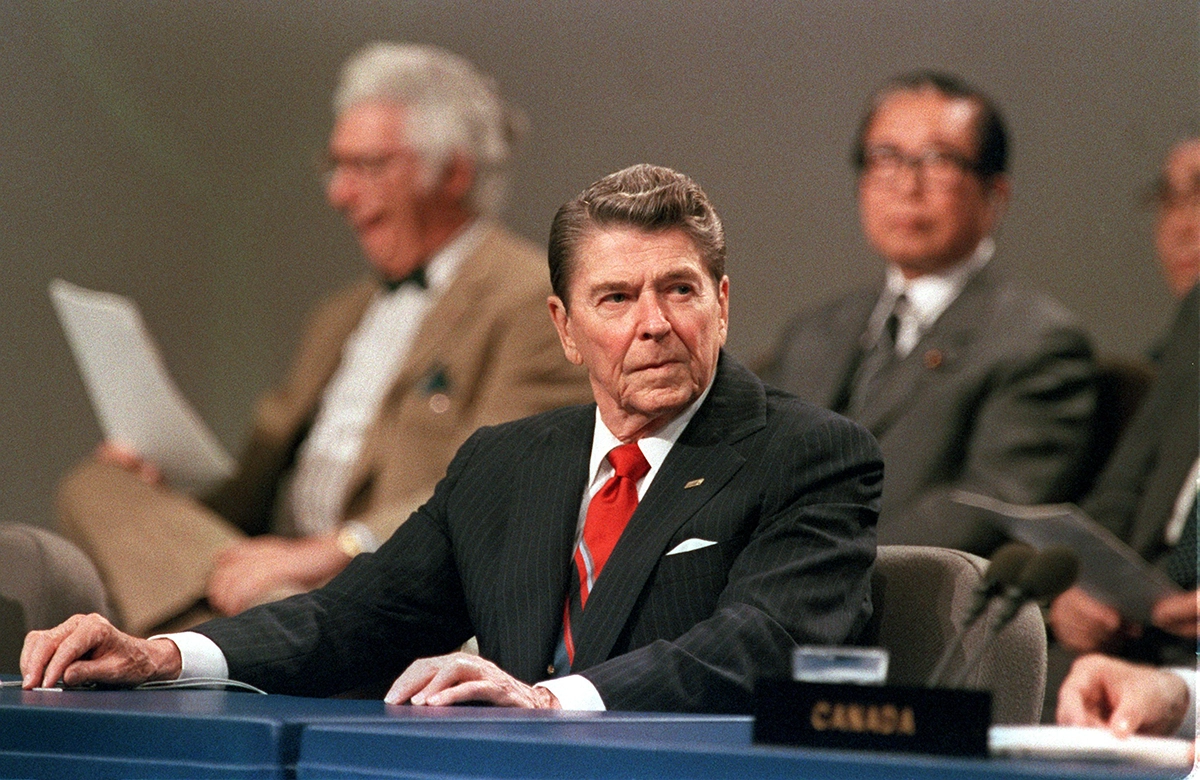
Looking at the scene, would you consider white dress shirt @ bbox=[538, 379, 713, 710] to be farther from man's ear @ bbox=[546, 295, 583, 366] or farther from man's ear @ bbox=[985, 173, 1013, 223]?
man's ear @ bbox=[985, 173, 1013, 223]

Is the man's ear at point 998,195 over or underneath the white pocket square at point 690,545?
over

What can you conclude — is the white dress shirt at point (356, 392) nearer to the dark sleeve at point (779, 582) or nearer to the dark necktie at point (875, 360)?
the dark necktie at point (875, 360)

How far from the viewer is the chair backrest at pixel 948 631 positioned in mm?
1803

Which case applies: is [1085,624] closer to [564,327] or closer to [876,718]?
[564,327]

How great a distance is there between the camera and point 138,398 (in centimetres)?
429

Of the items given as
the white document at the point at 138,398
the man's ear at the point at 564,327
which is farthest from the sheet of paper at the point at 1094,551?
the white document at the point at 138,398

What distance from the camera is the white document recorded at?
425 centimetres

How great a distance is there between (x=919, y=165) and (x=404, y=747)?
2.50m

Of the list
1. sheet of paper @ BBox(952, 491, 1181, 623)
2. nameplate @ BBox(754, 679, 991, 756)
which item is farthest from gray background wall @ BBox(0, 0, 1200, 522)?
nameplate @ BBox(754, 679, 991, 756)

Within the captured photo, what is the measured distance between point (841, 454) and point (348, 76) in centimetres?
273

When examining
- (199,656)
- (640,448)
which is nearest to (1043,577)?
(640,448)

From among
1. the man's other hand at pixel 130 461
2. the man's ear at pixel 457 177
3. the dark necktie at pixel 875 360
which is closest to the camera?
the dark necktie at pixel 875 360

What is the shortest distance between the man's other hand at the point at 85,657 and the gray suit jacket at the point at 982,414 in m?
1.72

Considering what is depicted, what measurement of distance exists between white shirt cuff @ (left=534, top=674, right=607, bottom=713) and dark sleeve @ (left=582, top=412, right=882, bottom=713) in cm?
1
